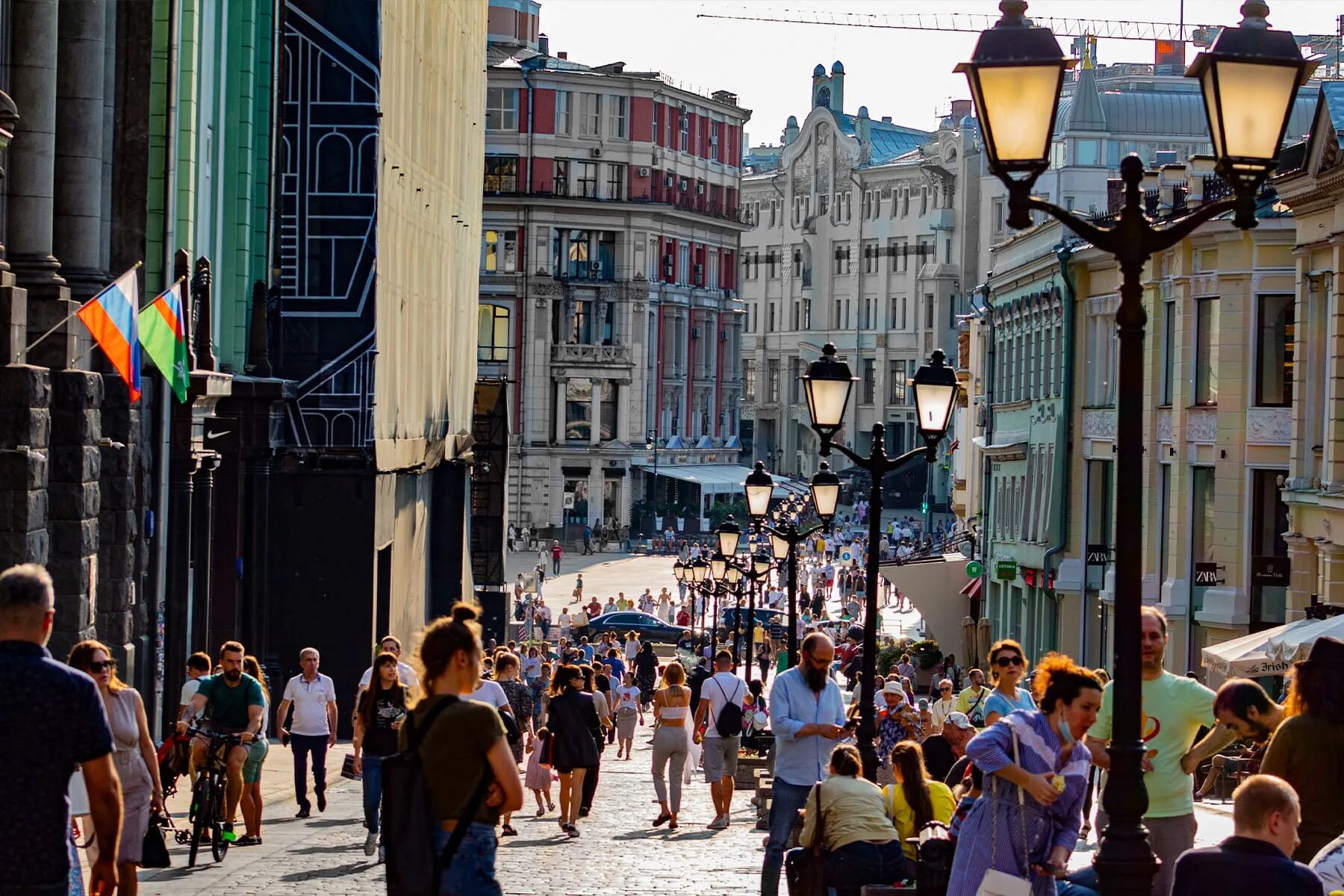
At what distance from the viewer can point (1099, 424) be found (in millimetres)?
44719

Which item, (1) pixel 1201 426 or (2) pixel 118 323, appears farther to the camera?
(1) pixel 1201 426

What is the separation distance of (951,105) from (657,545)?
46.5 m

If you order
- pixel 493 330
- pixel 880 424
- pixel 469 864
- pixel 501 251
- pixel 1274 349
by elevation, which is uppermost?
pixel 501 251

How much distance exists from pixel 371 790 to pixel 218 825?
1.18 meters

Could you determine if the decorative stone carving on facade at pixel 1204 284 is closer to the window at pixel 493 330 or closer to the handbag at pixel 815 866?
the handbag at pixel 815 866

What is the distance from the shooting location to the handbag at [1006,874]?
31.7 feet

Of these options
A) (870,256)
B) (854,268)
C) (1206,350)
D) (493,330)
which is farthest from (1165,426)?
(854,268)

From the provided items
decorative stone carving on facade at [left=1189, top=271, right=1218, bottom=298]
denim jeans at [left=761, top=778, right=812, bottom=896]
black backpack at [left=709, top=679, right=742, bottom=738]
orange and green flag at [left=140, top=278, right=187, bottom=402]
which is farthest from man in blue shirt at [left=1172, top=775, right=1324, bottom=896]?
decorative stone carving on facade at [left=1189, top=271, right=1218, bottom=298]

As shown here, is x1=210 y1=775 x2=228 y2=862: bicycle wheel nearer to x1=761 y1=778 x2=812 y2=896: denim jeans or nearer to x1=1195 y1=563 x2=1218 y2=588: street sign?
x1=761 y1=778 x2=812 y2=896: denim jeans

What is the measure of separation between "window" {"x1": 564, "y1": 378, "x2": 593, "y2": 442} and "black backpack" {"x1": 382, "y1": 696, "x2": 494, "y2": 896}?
307ft

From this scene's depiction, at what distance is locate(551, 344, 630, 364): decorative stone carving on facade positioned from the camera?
336 ft

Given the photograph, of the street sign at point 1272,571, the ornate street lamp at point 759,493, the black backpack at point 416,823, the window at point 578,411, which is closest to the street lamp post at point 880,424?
the black backpack at point 416,823

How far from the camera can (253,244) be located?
1213 inches

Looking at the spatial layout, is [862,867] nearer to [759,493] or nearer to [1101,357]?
[759,493]
